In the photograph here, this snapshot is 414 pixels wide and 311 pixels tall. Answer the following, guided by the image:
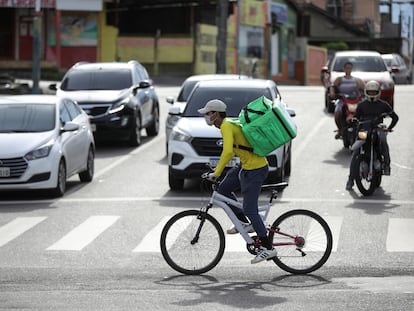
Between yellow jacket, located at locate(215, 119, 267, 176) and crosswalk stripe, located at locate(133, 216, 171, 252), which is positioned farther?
crosswalk stripe, located at locate(133, 216, 171, 252)

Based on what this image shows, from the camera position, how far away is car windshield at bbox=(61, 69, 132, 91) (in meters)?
28.0

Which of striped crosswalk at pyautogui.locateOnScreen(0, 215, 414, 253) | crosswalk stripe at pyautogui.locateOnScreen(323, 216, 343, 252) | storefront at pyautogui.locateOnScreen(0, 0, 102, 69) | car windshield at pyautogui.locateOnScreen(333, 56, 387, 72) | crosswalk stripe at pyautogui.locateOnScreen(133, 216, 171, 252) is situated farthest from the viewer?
storefront at pyautogui.locateOnScreen(0, 0, 102, 69)

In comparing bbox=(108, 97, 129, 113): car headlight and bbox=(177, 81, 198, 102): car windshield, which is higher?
bbox=(177, 81, 198, 102): car windshield

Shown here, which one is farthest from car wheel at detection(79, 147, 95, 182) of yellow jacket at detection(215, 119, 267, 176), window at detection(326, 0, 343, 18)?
window at detection(326, 0, 343, 18)

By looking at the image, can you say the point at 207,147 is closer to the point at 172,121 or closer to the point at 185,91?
the point at 172,121

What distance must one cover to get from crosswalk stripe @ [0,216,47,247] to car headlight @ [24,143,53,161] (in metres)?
1.87

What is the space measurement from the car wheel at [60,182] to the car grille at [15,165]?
2.10 feet

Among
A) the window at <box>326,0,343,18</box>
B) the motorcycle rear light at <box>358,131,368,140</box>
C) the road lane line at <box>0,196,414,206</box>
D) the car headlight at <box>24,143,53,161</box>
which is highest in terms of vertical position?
the window at <box>326,0,343,18</box>

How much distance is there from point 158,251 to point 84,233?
1826 mm

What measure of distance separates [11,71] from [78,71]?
2802 centimetres

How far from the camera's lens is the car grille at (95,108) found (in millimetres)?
26781

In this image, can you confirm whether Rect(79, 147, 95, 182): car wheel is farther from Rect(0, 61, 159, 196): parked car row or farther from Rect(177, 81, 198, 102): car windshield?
Rect(177, 81, 198, 102): car windshield

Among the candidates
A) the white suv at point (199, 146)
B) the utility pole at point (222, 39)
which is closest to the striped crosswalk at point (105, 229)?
the white suv at point (199, 146)

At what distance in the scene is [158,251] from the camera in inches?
556
